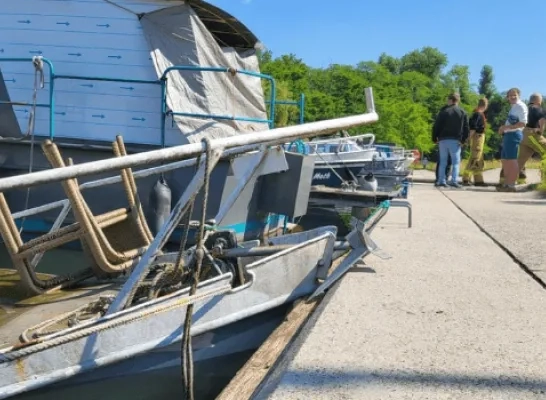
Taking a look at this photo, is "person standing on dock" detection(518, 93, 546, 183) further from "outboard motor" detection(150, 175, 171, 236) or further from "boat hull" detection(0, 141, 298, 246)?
"outboard motor" detection(150, 175, 171, 236)

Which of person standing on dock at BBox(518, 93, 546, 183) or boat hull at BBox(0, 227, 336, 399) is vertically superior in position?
person standing on dock at BBox(518, 93, 546, 183)

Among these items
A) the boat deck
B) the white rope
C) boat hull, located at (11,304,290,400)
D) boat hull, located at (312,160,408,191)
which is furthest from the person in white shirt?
the white rope

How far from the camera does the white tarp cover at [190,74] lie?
7.95m

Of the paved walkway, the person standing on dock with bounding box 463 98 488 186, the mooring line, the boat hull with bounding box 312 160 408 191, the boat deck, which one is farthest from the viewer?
the paved walkway

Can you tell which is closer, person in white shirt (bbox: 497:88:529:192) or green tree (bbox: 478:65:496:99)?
person in white shirt (bbox: 497:88:529:192)

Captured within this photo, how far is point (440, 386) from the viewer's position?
9.56 ft

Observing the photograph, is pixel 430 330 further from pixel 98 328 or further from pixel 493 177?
pixel 493 177

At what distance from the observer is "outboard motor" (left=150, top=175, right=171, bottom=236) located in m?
7.36

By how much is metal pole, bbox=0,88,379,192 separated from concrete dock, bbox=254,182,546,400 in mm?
1165

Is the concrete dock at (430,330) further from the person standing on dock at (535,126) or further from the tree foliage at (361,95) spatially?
the tree foliage at (361,95)

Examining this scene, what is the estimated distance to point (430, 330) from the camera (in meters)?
3.73

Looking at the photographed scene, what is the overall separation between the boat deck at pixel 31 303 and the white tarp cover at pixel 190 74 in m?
3.15

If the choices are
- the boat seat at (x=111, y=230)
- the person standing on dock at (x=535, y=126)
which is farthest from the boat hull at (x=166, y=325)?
the person standing on dock at (x=535, y=126)

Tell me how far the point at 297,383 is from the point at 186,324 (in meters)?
0.73
